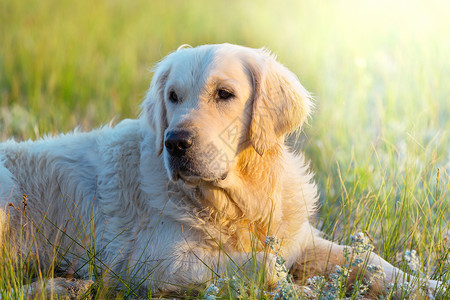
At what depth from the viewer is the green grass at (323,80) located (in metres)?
3.82

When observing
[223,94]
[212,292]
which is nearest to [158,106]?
[223,94]

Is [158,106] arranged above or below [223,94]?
below

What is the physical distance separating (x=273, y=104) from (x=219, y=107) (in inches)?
15.6

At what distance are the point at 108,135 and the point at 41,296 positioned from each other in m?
1.50

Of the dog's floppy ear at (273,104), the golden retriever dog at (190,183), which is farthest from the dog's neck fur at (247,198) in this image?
the dog's floppy ear at (273,104)

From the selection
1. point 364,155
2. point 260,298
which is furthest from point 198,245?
point 364,155

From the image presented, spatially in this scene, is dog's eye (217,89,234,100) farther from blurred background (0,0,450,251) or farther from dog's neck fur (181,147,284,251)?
blurred background (0,0,450,251)

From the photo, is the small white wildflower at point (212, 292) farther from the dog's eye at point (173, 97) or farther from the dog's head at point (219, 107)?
the dog's eye at point (173, 97)

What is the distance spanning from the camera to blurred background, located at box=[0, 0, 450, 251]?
4.06 m

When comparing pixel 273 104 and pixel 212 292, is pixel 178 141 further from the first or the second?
pixel 212 292

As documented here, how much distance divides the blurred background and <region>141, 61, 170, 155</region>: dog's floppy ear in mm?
686

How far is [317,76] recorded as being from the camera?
22.6ft

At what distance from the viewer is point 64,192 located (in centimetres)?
362

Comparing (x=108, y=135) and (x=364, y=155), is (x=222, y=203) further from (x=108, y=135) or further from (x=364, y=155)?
(x=364, y=155)
